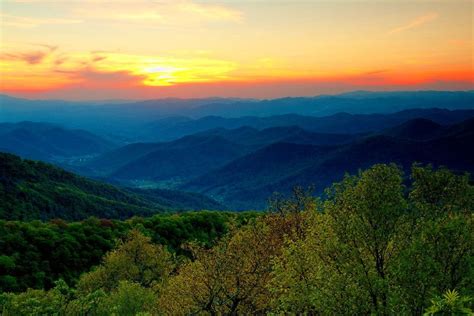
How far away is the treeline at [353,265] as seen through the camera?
→ 27.1 m

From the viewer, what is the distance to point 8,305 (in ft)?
128

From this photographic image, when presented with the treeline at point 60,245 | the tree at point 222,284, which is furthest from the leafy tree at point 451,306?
the treeline at point 60,245

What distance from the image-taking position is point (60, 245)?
8400 cm

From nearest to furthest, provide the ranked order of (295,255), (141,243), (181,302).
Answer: (295,255) < (181,302) < (141,243)

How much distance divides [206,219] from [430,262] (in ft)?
319

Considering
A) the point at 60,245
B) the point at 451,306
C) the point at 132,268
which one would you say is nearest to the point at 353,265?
the point at 451,306

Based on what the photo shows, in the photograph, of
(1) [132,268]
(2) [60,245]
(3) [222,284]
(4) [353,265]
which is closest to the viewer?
(4) [353,265]

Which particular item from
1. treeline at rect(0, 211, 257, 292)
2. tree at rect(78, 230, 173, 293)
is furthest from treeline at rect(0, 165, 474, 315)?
treeline at rect(0, 211, 257, 292)

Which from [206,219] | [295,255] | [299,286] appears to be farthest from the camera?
[206,219]

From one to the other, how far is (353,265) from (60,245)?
234ft

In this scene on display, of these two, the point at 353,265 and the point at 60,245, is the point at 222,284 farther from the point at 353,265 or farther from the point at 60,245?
the point at 60,245

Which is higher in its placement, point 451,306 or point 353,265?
point 451,306

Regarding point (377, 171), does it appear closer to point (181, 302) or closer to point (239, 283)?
point (239, 283)

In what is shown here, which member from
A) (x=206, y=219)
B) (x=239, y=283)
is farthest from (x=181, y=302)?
(x=206, y=219)
